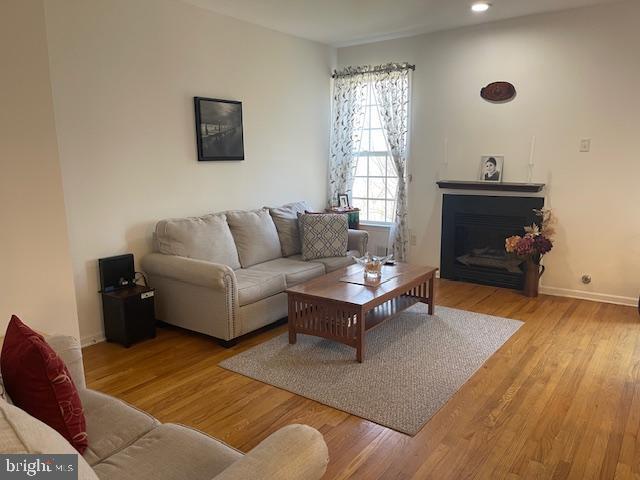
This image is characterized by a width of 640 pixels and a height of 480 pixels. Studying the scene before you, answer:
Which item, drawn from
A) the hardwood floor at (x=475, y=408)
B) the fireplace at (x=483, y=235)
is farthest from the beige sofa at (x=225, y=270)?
the fireplace at (x=483, y=235)

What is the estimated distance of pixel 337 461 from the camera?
7.16ft

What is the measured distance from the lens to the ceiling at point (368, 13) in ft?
13.0

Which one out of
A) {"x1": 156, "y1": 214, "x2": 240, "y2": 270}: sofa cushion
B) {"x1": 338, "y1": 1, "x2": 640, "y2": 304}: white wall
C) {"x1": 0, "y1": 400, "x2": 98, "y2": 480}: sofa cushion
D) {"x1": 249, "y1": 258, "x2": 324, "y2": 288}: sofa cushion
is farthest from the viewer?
{"x1": 338, "y1": 1, "x2": 640, "y2": 304}: white wall

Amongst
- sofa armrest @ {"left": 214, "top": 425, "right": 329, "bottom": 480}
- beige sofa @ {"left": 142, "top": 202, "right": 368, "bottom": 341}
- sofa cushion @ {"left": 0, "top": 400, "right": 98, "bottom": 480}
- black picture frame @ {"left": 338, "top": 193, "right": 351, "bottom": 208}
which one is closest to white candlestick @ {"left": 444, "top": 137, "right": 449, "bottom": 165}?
black picture frame @ {"left": 338, "top": 193, "right": 351, "bottom": 208}

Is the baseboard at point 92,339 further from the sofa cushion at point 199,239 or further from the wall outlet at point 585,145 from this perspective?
the wall outlet at point 585,145

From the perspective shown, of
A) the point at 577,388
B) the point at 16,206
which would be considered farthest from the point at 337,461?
the point at 16,206

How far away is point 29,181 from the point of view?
2.46 m

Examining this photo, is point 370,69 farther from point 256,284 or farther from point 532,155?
point 256,284

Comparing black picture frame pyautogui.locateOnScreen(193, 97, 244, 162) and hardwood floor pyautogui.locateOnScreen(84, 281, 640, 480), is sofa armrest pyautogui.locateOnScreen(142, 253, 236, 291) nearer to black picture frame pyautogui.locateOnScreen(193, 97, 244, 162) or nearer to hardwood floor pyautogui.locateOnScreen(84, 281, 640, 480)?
hardwood floor pyautogui.locateOnScreen(84, 281, 640, 480)

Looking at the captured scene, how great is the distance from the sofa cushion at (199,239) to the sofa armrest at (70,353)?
1726 millimetres

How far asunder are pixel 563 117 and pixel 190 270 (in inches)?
139

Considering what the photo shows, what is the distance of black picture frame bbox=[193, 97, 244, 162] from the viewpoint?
4.17 metres

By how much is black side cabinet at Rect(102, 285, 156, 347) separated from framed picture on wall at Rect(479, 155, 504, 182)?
3300mm

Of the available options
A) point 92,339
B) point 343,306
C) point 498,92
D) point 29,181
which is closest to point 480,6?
point 498,92
